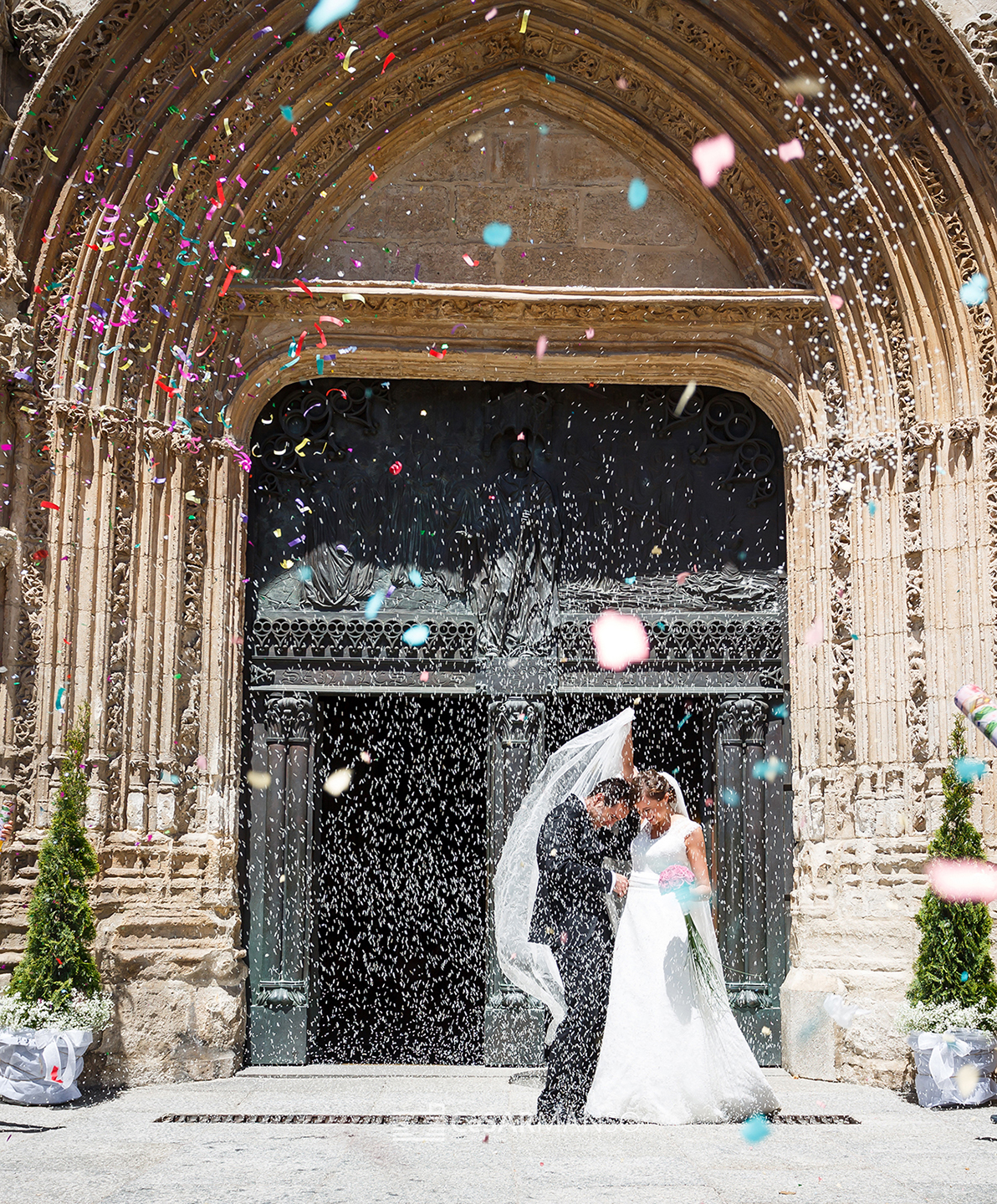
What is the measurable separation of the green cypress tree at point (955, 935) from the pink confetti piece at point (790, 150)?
158 inches

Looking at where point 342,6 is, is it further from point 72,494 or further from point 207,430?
point 72,494

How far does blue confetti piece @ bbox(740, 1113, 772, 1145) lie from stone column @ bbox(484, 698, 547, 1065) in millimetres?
2443

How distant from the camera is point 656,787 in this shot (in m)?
7.25

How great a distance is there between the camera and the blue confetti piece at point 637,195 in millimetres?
9773

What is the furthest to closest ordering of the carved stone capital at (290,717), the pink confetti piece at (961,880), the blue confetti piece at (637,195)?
the blue confetti piece at (637,195) < the carved stone capital at (290,717) < the pink confetti piece at (961,880)

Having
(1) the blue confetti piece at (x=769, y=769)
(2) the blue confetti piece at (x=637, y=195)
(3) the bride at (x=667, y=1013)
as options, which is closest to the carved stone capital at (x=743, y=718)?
(1) the blue confetti piece at (x=769, y=769)

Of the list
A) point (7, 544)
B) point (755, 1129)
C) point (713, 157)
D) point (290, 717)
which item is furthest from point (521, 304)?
point (755, 1129)

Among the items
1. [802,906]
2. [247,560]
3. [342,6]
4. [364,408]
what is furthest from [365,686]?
[342,6]

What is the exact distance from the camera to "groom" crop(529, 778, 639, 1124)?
6914 mm

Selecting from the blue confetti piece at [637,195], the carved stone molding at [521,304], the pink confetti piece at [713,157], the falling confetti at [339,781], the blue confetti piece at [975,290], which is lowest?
the falling confetti at [339,781]

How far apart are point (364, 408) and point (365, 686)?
6.57ft

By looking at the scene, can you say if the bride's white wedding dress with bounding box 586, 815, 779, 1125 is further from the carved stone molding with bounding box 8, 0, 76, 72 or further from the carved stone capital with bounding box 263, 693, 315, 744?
the carved stone molding with bounding box 8, 0, 76, 72

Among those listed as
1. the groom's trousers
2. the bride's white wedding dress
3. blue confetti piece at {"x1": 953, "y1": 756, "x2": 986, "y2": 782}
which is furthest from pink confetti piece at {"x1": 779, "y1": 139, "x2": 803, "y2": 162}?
the groom's trousers

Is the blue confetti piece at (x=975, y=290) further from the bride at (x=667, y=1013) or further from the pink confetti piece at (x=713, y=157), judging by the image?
the bride at (x=667, y=1013)
